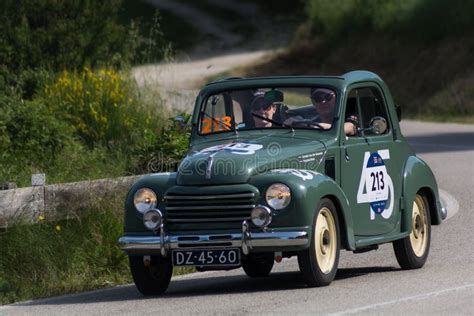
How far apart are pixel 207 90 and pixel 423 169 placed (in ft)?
6.82

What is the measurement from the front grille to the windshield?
4.50 feet

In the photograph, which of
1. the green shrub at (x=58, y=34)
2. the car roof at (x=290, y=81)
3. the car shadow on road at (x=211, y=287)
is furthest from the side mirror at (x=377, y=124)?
the green shrub at (x=58, y=34)

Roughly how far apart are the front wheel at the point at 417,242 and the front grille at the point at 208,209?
2.16 m

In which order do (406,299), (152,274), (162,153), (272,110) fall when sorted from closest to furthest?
(406,299) → (152,274) → (272,110) → (162,153)

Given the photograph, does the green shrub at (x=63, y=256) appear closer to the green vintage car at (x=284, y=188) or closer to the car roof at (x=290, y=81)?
the green vintage car at (x=284, y=188)

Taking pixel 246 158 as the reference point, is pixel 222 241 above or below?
below

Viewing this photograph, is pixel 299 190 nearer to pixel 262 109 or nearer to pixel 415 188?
pixel 262 109

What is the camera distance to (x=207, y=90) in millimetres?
11992

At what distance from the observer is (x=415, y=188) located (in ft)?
39.2

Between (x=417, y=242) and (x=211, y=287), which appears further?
(x=417, y=242)

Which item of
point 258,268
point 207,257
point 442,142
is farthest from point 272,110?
point 442,142

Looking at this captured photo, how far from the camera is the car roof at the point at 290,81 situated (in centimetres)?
1159

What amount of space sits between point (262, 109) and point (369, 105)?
108 centimetres

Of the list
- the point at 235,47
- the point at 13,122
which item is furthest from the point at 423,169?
the point at 235,47
